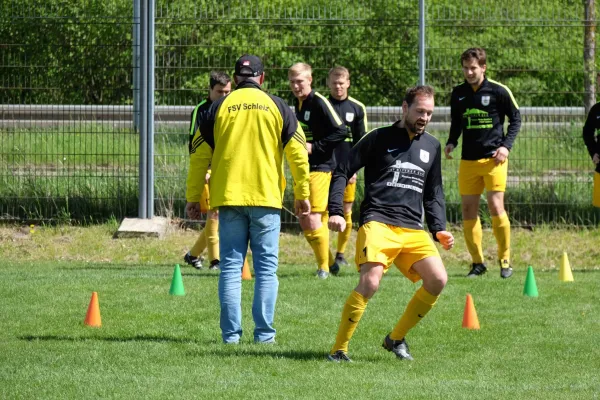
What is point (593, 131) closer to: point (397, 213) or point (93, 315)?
point (397, 213)

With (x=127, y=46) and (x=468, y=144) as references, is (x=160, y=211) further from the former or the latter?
(x=468, y=144)

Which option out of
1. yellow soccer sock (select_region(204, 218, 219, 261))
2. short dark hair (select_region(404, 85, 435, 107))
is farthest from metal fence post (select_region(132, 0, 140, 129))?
short dark hair (select_region(404, 85, 435, 107))

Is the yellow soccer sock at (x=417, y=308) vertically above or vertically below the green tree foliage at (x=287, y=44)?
below

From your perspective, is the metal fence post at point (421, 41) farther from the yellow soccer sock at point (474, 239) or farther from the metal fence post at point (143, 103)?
the metal fence post at point (143, 103)

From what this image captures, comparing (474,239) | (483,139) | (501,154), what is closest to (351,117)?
(483,139)

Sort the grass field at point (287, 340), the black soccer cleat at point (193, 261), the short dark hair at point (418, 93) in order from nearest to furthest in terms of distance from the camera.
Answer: the grass field at point (287, 340) < the short dark hair at point (418, 93) < the black soccer cleat at point (193, 261)

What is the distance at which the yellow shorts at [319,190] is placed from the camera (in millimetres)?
12008

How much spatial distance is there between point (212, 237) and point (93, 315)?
3.53 meters

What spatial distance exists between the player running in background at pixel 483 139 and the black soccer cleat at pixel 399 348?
4683 millimetres

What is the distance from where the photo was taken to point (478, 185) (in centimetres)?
1246

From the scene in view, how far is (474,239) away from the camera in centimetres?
1245

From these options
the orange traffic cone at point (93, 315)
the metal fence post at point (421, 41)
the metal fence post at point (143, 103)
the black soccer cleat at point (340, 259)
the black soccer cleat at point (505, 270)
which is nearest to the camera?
the orange traffic cone at point (93, 315)

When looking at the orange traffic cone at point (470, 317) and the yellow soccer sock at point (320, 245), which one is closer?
the orange traffic cone at point (470, 317)

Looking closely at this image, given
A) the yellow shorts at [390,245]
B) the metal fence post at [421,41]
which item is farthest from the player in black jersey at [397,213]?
the metal fence post at [421,41]
